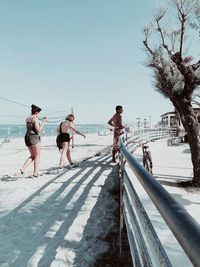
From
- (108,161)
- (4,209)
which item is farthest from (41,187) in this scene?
(108,161)

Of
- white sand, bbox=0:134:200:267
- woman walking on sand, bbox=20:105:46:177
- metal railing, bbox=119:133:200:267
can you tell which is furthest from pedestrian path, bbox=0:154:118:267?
metal railing, bbox=119:133:200:267

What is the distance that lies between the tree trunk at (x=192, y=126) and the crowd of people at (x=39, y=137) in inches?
93.9

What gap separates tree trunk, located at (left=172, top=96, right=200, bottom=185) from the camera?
11414 mm

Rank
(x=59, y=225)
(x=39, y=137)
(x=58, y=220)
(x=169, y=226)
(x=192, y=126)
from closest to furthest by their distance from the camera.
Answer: (x=169, y=226) < (x=59, y=225) < (x=58, y=220) < (x=39, y=137) < (x=192, y=126)

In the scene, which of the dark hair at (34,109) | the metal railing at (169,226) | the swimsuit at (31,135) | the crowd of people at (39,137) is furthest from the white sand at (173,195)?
the dark hair at (34,109)

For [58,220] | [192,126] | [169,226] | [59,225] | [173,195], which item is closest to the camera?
[169,226]

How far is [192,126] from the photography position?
37.9 feet

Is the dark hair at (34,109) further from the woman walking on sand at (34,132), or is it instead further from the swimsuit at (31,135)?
the swimsuit at (31,135)

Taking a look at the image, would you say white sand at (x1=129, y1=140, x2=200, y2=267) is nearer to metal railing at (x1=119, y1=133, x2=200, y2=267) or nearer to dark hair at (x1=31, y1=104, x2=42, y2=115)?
metal railing at (x1=119, y1=133, x2=200, y2=267)

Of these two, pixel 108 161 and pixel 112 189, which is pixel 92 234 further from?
pixel 108 161

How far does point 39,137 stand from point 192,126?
5.51 m

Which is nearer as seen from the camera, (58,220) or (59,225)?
(59,225)

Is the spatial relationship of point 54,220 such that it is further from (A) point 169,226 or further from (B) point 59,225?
(A) point 169,226

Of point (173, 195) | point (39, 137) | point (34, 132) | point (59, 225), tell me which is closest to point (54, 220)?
point (59, 225)
